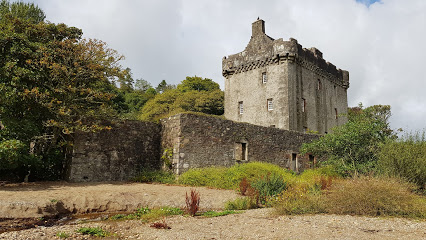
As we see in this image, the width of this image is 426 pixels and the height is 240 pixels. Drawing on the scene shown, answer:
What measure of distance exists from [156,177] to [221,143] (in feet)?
12.5

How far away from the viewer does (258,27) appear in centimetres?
2830

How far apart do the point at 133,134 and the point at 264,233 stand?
414 inches

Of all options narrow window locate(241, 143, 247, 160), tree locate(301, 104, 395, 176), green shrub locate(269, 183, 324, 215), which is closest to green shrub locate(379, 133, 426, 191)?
tree locate(301, 104, 395, 176)

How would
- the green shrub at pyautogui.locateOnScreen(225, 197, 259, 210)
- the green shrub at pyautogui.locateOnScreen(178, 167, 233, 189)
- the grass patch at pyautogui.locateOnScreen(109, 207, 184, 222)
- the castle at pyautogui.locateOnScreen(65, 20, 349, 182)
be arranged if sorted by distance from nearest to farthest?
the grass patch at pyautogui.locateOnScreen(109, 207, 184, 222) < the green shrub at pyautogui.locateOnScreen(225, 197, 259, 210) < the green shrub at pyautogui.locateOnScreen(178, 167, 233, 189) < the castle at pyautogui.locateOnScreen(65, 20, 349, 182)

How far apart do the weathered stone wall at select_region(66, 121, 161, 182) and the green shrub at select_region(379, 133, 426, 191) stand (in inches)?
410

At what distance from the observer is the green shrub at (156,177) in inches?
575

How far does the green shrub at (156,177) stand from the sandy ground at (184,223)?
11.9 feet

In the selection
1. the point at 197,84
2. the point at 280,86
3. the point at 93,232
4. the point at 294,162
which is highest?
the point at 197,84

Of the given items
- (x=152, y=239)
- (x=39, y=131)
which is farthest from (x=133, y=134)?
(x=152, y=239)

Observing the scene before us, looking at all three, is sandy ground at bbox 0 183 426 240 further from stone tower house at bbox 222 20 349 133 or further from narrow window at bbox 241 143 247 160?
stone tower house at bbox 222 20 349 133

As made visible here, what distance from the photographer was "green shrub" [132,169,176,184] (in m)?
14.6

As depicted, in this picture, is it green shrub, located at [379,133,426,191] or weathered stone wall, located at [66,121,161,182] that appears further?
weathered stone wall, located at [66,121,161,182]

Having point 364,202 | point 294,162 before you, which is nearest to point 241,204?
point 364,202

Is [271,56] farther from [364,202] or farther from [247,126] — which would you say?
[364,202]
